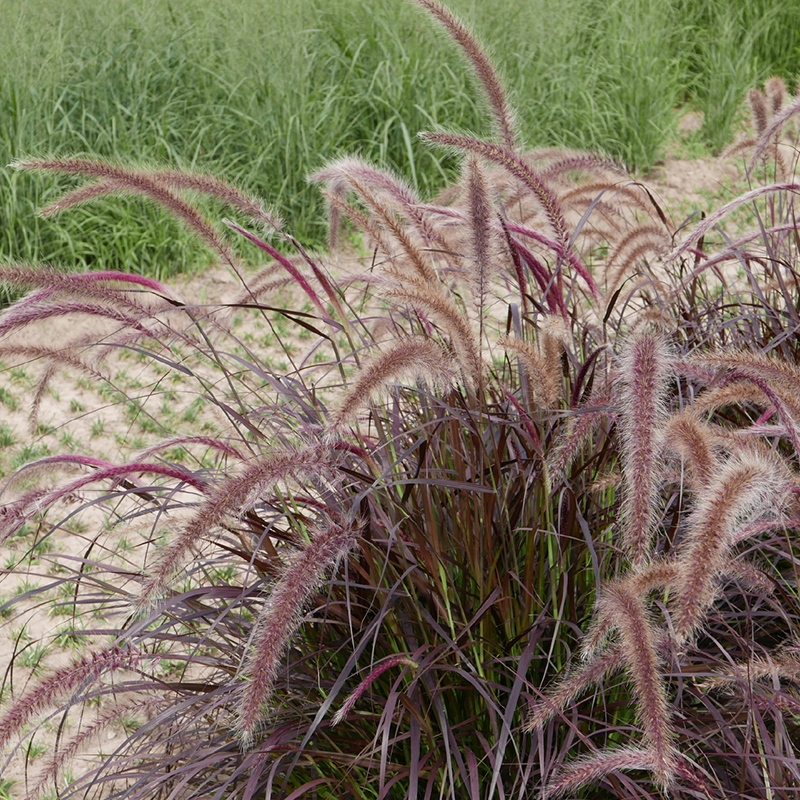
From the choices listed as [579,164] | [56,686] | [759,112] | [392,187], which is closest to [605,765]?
[56,686]

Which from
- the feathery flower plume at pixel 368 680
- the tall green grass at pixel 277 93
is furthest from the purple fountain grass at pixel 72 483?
the tall green grass at pixel 277 93

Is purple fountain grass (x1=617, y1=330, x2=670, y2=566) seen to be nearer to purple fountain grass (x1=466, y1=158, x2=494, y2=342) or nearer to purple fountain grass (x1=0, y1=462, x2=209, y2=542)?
purple fountain grass (x1=466, y1=158, x2=494, y2=342)

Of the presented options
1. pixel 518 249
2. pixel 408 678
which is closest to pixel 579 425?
pixel 518 249

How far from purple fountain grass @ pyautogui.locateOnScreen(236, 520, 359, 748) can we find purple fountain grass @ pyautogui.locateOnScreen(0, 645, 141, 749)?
0.32m

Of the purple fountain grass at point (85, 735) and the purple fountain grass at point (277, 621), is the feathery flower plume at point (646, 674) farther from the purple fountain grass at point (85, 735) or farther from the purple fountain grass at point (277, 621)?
the purple fountain grass at point (85, 735)

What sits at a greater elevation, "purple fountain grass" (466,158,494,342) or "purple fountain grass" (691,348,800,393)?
"purple fountain grass" (466,158,494,342)

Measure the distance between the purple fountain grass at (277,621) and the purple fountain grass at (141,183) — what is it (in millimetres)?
810

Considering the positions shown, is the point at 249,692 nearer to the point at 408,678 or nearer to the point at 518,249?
the point at 408,678

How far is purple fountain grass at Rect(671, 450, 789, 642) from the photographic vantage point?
126 cm

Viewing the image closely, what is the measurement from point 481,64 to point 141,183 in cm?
76

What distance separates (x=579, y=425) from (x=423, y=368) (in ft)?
0.95

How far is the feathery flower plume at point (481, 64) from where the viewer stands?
6.70 ft

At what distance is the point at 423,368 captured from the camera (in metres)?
1.60

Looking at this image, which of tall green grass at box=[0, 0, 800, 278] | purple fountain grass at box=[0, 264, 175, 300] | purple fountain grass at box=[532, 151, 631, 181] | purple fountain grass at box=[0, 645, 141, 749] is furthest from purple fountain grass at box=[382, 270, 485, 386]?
tall green grass at box=[0, 0, 800, 278]
